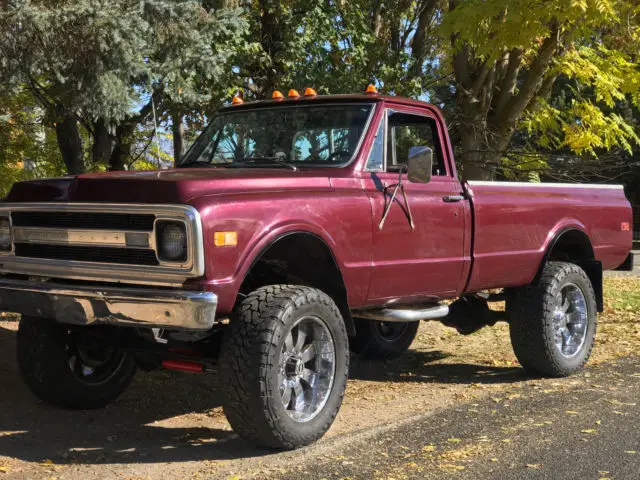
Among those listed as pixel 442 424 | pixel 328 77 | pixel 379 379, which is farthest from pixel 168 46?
pixel 442 424

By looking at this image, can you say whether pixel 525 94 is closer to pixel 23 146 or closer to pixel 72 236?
pixel 23 146

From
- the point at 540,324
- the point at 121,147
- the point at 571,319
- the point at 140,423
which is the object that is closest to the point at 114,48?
the point at 140,423

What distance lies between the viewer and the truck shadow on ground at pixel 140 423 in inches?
189

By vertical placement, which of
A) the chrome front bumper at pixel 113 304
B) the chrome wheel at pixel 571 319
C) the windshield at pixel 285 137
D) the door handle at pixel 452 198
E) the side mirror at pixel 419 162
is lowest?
the chrome wheel at pixel 571 319

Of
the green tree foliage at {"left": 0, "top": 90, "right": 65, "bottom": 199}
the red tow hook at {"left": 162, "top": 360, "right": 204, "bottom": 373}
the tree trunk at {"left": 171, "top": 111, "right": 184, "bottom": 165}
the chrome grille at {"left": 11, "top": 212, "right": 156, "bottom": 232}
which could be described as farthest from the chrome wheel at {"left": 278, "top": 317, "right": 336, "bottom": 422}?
the green tree foliage at {"left": 0, "top": 90, "right": 65, "bottom": 199}

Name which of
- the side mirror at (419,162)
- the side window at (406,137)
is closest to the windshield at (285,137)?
the side window at (406,137)

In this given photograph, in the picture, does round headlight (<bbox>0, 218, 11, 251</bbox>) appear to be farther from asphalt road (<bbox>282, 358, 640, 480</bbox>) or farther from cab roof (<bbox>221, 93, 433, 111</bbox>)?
asphalt road (<bbox>282, 358, 640, 480</bbox>)

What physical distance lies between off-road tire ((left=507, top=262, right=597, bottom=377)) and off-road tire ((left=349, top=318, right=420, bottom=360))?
122 centimetres

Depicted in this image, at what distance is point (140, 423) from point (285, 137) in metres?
2.20

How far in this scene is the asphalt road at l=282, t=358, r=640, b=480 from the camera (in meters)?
4.45

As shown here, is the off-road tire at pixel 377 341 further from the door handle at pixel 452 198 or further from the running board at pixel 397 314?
the door handle at pixel 452 198

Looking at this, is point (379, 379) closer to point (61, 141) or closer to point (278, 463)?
point (278, 463)

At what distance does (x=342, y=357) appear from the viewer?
513 centimetres

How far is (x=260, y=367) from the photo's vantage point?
15.0ft
